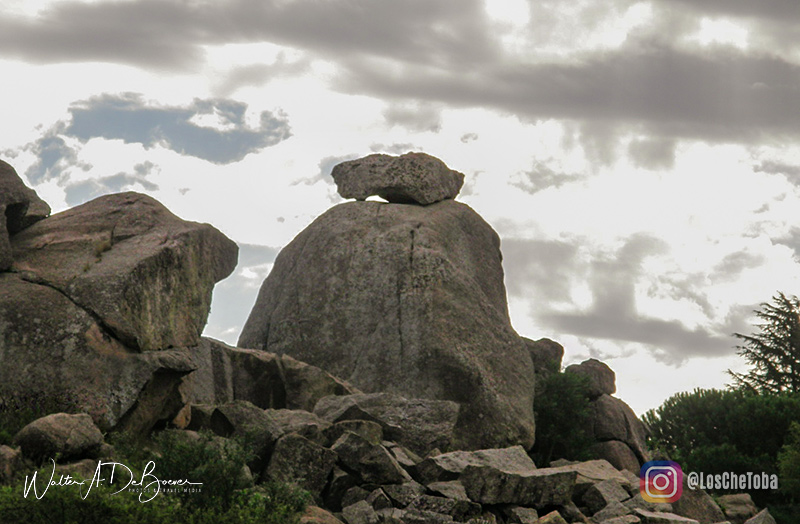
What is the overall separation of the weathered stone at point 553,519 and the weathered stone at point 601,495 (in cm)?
225

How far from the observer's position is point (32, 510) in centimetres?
1276

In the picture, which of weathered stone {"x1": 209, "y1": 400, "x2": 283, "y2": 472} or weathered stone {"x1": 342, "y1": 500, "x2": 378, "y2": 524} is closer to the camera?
weathered stone {"x1": 342, "y1": 500, "x2": 378, "y2": 524}

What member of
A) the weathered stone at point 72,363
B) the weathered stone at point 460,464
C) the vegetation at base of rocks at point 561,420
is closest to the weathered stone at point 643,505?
the weathered stone at point 460,464

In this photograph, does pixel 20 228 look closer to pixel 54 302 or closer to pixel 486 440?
pixel 54 302

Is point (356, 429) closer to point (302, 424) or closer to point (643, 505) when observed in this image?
point (302, 424)

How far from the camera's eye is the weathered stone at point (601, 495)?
63.2ft

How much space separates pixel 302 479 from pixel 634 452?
63.9 ft

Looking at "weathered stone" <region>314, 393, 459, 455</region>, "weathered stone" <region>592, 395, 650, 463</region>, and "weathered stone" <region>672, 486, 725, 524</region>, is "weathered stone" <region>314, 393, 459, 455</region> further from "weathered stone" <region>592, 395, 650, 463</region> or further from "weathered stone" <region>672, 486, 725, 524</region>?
"weathered stone" <region>592, 395, 650, 463</region>

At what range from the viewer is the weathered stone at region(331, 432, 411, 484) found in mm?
17109

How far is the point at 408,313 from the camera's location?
25.9 metres

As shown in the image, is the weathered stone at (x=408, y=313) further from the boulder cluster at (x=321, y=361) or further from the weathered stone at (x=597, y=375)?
the weathered stone at (x=597, y=375)

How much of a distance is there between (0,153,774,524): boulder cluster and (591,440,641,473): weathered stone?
4836 mm

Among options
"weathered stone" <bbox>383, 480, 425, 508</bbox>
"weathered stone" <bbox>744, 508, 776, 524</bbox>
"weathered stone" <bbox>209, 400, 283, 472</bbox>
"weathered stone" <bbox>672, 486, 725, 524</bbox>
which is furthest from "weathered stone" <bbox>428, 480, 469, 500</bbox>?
"weathered stone" <bbox>744, 508, 776, 524</bbox>

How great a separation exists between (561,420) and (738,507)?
20.2 feet
